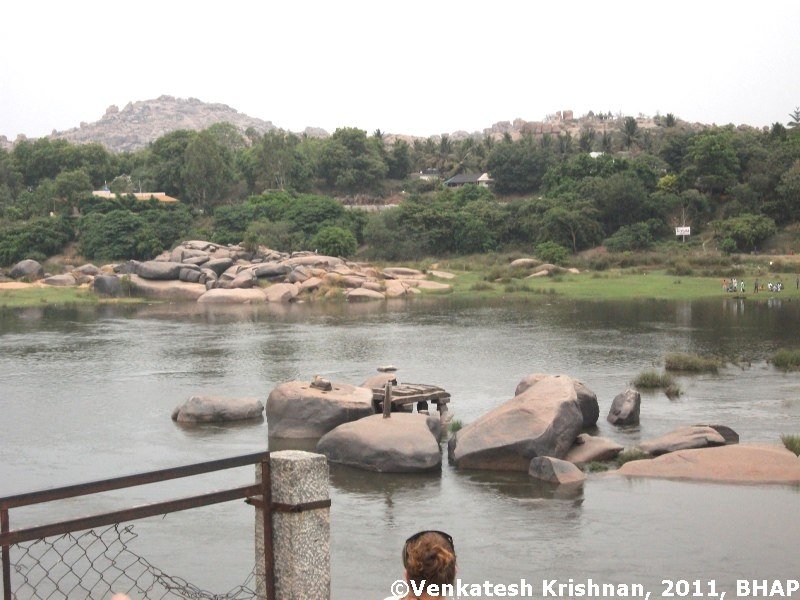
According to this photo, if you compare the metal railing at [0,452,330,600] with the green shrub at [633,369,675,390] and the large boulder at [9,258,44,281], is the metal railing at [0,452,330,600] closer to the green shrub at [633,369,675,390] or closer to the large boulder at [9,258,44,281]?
the green shrub at [633,369,675,390]

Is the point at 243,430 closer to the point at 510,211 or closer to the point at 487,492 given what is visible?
the point at 487,492

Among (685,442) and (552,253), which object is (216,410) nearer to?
(685,442)

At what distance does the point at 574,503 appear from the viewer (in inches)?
621

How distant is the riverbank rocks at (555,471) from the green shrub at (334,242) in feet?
162

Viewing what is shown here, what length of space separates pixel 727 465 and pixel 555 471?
274cm

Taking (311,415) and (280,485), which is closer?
(280,485)

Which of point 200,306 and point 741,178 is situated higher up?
point 741,178

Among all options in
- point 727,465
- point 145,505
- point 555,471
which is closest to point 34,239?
point 555,471

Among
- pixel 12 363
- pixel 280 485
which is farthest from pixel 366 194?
pixel 280 485

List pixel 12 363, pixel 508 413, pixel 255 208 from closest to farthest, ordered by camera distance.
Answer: pixel 508 413 < pixel 12 363 < pixel 255 208

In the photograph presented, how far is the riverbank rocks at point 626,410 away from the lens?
21.4 metres

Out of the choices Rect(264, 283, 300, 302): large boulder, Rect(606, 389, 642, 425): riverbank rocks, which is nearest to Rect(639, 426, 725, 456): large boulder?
Rect(606, 389, 642, 425): riverbank rocks

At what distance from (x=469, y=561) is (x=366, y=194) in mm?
80285

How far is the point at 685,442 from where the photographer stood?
18.2m
